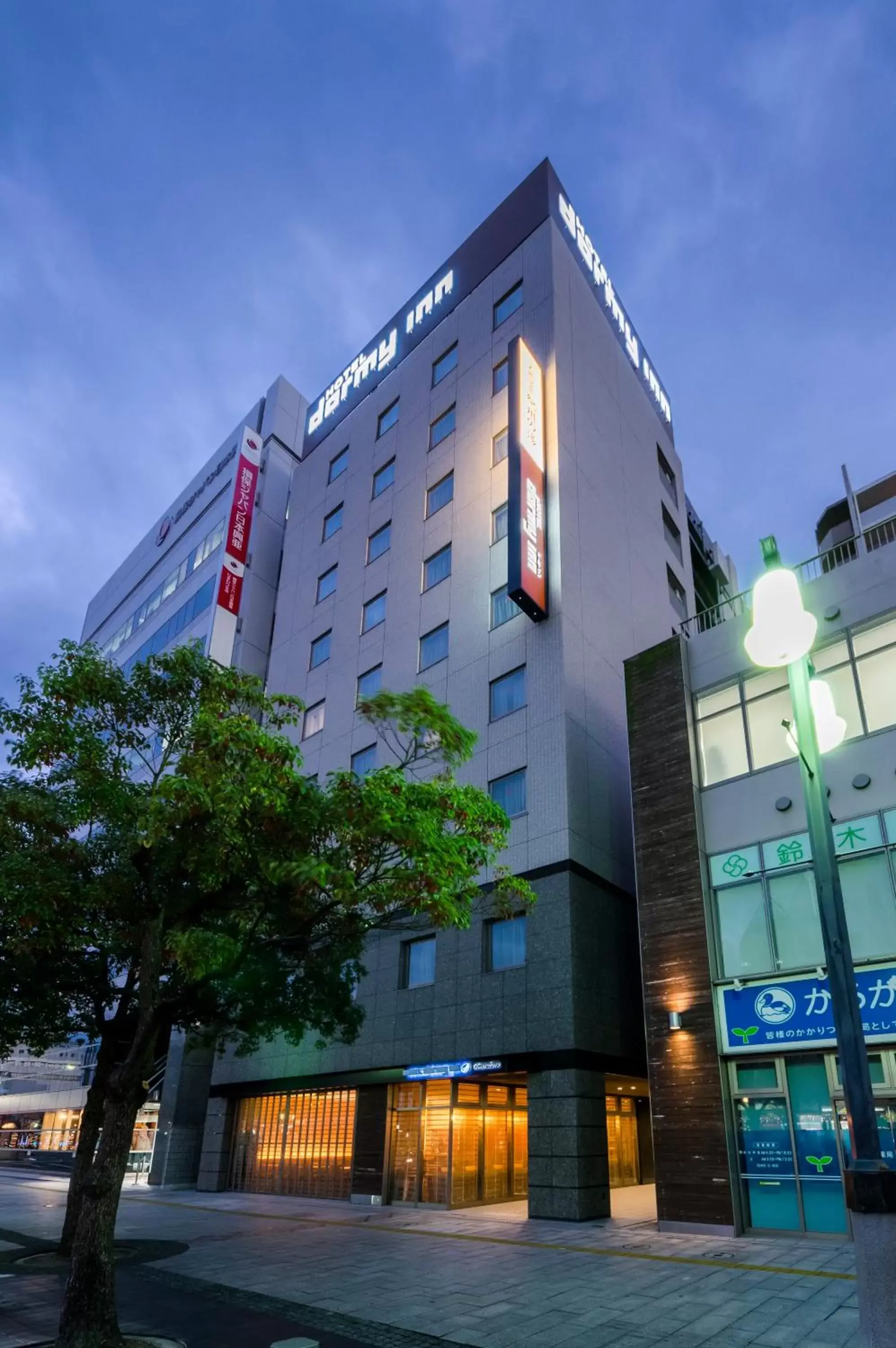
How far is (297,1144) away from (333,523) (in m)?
25.1

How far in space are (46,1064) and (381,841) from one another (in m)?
64.4

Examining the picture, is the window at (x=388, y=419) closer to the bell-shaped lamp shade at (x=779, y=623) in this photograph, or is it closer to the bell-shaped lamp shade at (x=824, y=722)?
the bell-shaped lamp shade at (x=824, y=722)

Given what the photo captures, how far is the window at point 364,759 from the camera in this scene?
2947cm

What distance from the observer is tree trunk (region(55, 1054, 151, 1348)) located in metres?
9.14

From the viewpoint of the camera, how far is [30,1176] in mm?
37156

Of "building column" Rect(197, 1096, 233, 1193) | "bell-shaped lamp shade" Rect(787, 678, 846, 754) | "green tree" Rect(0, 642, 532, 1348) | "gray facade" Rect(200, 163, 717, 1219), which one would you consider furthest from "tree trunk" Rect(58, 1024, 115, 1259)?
"bell-shaped lamp shade" Rect(787, 678, 846, 754)

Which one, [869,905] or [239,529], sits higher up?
[239,529]

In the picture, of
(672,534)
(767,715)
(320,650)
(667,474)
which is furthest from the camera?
(667,474)

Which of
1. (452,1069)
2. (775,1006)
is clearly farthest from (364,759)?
(775,1006)

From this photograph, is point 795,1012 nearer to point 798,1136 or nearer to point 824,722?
point 798,1136

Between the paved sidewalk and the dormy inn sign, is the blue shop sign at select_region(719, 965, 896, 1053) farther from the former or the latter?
the dormy inn sign

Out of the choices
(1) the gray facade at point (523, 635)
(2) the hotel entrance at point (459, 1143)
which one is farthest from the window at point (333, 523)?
(2) the hotel entrance at point (459, 1143)

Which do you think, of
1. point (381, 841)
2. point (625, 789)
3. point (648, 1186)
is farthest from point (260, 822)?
point (648, 1186)

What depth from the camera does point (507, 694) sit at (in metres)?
25.6
